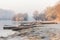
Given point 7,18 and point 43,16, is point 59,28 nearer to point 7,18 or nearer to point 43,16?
point 43,16

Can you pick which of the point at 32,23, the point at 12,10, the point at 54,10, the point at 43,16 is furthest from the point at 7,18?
the point at 54,10

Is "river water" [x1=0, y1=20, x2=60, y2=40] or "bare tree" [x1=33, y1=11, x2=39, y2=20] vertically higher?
"bare tree" [x1=33, y1=11, x2=39, y2=20]

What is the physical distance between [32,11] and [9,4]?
25 cm

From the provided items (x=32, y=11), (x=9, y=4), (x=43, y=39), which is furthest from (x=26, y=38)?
(x=9, y=4)

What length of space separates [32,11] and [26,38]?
11.0 inches

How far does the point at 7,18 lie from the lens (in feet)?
3.70

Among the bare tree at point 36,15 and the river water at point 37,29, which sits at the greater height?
the bare tree at point 36,15

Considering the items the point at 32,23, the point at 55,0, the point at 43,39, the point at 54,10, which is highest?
the point at 55,0

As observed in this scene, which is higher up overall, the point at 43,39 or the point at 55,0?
the point at 55,0

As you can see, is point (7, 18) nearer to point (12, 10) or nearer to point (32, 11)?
point (12, 10)

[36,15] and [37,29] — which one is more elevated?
[36,15]

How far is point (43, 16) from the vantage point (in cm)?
113

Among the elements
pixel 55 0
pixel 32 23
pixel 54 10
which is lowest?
pixel 32 23

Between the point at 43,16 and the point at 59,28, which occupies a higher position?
the point at 43,16
